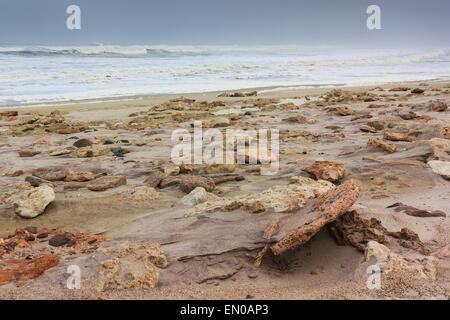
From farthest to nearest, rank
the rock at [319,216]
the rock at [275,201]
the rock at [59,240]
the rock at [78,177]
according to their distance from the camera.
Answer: the rock at [78,177] < the rock at [275,201] < the rock at [59,240] < the rock at [319,216]

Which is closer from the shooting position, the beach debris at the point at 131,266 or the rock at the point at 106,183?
the beach debris at the point at 131,266

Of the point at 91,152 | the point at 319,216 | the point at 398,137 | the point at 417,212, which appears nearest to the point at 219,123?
the point at 91,152

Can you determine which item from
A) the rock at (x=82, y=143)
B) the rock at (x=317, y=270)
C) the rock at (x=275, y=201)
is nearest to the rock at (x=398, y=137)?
the rock at (x=275, y=201)

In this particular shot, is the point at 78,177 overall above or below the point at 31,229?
above

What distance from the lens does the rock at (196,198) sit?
314 centimetres

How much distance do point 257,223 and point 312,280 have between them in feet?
2.14

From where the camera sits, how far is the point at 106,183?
376 centimetres

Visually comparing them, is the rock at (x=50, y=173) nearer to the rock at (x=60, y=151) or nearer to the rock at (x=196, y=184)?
the rock at (x=60, y=151)

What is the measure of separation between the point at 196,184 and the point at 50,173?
1.62m

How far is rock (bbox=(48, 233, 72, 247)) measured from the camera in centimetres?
252

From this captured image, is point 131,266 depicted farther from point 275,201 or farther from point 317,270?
point 275,201

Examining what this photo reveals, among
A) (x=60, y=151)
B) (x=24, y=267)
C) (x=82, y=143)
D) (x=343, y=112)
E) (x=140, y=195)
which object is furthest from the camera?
(x=343, y=112)

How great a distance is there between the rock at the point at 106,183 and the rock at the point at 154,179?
24 cm

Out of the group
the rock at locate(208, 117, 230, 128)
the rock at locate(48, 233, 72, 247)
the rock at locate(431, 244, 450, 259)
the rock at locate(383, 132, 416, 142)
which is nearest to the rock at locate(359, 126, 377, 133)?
the rock at locate(383, 132, 416, 142)
